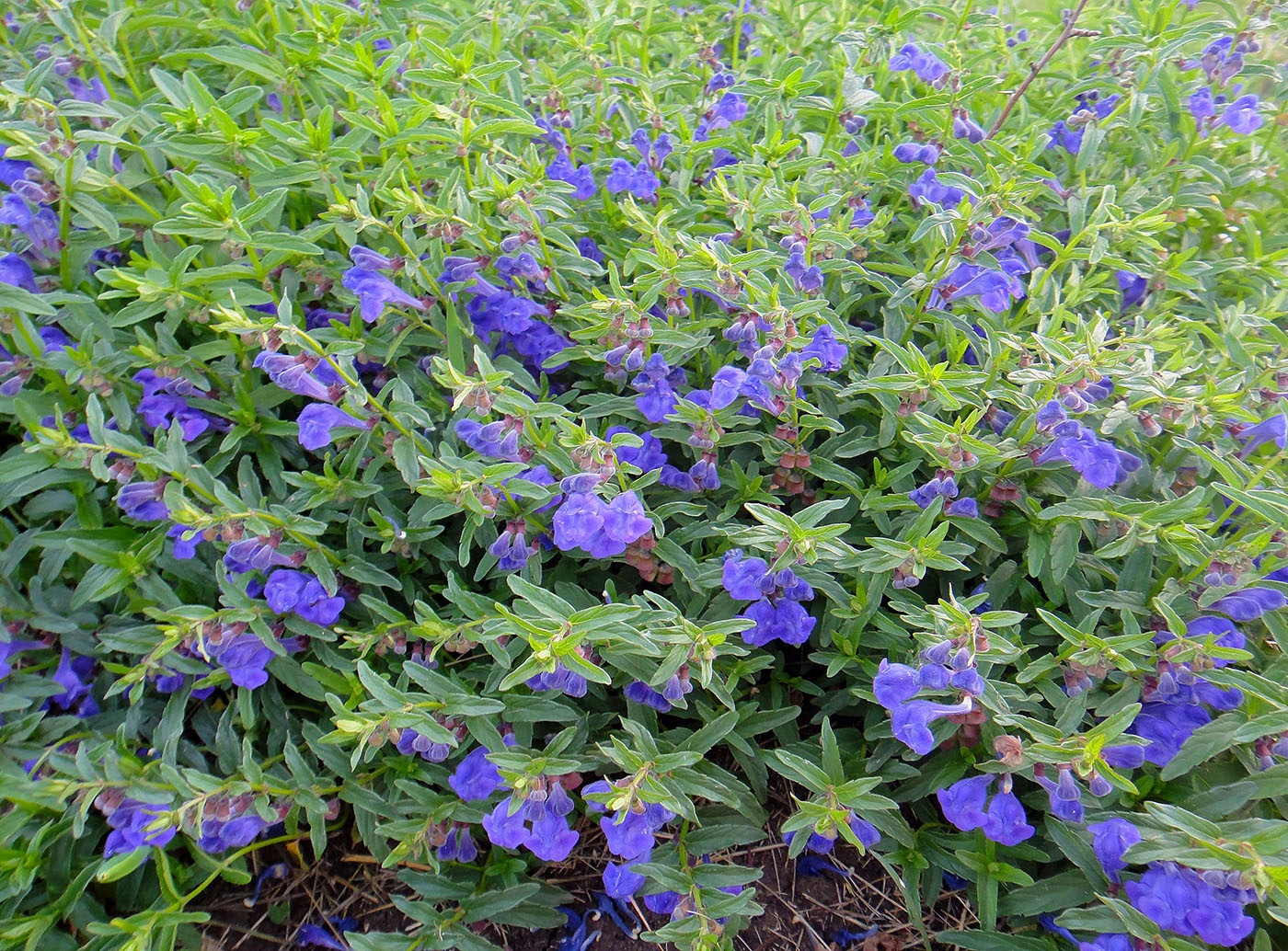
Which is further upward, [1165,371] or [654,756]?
[1165,371]

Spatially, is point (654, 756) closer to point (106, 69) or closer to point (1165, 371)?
point (1165, 371)

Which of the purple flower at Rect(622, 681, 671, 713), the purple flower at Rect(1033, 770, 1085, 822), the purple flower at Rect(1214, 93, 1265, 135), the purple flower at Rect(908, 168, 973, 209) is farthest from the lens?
the purple flower at Rect(1214, 93, 1265, 135)

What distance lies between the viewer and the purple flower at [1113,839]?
6.77 ft

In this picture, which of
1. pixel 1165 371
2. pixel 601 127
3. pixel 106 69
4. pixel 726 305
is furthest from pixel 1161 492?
pixel 106 69

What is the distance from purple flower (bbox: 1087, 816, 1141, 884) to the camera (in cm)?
206

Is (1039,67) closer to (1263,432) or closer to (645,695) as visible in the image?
(1263,432)

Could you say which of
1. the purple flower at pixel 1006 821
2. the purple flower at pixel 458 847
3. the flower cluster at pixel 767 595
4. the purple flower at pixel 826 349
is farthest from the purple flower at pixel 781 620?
the purple flower at pixel 458 847

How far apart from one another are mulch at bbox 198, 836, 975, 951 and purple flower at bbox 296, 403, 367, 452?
1.54 meters

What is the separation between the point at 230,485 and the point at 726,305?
6.65 ft

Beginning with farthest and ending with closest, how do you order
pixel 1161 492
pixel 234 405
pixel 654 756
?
1. pixel 234 405
2. pixel 1161 492
3. pixel 654 756

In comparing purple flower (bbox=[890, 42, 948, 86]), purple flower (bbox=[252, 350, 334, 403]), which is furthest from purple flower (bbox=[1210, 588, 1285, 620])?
purple flower (bbox=[252, 350, 334, 403])

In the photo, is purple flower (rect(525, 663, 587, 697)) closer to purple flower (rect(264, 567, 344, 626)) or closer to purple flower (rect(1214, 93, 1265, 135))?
purple flower (rect(264, 567, 344, 626))

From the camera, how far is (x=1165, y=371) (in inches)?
94.5

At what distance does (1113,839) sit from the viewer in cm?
208
